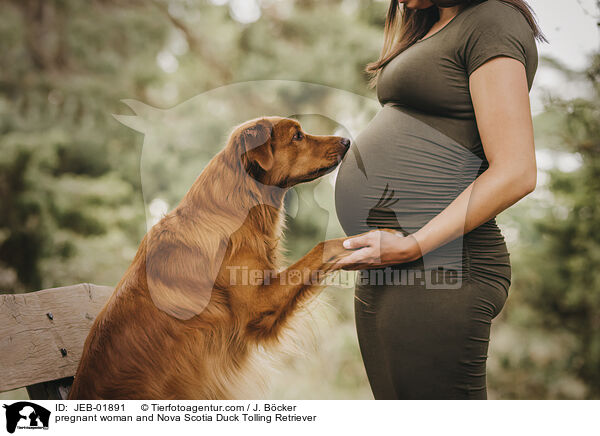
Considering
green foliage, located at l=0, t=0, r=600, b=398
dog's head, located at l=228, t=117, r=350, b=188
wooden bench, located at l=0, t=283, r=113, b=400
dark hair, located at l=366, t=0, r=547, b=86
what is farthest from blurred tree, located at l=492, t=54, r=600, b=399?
wooden bench, located at l=0, t=283, r=113, b=400

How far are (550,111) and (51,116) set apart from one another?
7.99ft

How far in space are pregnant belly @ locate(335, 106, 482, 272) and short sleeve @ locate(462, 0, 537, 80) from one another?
199 millimetres

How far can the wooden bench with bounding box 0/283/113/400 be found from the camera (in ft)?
4.34

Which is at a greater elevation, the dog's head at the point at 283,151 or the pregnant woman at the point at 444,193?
the dog's head at the point at 283,151

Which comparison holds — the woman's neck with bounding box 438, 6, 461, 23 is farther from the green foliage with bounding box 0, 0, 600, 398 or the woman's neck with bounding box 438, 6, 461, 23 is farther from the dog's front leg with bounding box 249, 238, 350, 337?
the dog's front leg with bounding box 249, 238, 350, 337

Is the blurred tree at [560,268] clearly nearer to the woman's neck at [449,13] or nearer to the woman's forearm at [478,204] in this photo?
the woman's neck at [449,13]

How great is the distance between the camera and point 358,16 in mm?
1878

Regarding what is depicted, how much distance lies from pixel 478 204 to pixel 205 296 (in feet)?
2.66

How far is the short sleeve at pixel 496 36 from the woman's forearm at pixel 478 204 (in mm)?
236

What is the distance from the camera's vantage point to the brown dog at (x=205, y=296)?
1286 millimetres

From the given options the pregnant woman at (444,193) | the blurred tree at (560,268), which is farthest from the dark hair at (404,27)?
the blurred tree at (560,268)

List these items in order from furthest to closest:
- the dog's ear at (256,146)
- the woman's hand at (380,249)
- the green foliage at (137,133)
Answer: the green foliage at (137,133) → the dog's ear at (256,146) → the woman's hand at (380,249)
